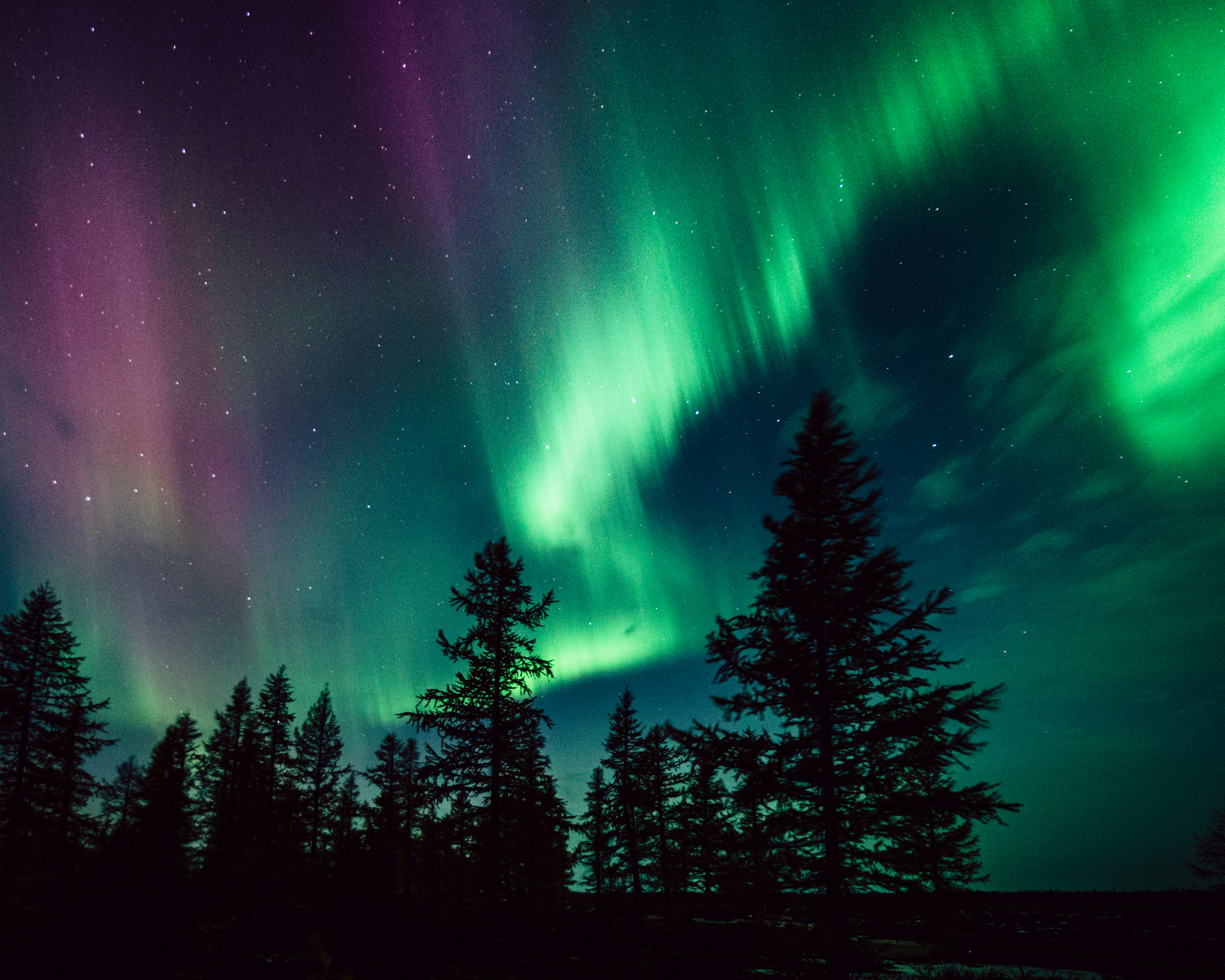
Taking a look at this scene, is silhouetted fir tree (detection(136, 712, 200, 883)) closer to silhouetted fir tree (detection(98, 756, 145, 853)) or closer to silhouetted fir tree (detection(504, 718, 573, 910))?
silhouetted fir tree (detection(98, 756, 145, 853))

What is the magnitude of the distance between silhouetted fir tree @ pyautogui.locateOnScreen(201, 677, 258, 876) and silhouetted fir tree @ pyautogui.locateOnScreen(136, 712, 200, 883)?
1.08 metres

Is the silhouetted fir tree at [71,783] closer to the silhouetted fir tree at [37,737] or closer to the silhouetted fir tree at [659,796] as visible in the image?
the silhouetted fir tree at [37,737]

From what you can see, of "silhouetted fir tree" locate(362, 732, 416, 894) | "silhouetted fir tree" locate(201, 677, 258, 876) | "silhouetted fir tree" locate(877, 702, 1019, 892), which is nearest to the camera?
"silhouetted fir tree" locate(877, 702, 1019, 892)

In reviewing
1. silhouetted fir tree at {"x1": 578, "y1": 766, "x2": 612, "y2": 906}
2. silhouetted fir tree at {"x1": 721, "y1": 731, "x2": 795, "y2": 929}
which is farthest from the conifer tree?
silhouetted fir tree at {"x1": 721, "y1": 731, "x2": 795, "y2": 929}

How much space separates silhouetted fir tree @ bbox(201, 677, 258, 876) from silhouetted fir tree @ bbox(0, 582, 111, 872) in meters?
6.21

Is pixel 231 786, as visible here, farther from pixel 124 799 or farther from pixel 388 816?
pixel 124 799

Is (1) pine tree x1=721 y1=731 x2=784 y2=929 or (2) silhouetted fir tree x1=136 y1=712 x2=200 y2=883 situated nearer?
(1) pine tree x1=721 y1=731 x2=784 y2=929

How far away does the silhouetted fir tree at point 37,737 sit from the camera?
65.7 feet

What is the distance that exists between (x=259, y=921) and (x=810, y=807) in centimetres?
2415

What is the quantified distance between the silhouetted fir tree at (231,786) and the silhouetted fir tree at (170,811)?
1.08 meters

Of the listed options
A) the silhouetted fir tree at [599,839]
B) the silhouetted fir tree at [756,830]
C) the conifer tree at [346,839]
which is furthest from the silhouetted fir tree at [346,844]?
the silhouetted fir tree at [756,830]

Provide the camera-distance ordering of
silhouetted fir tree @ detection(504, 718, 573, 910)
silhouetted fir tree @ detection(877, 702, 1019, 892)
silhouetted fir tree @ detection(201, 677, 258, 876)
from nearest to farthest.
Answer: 1. silhouetted fir tree @ detection(877, 702, 1019, 892)
2. silhouetted fir tree @ detection(504, 718, 573, 910)
3. silhouetted fir tree @ detection(201, 677, 258, 876)

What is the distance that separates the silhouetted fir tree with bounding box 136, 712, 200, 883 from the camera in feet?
90.6

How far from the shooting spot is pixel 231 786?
3288 cm
